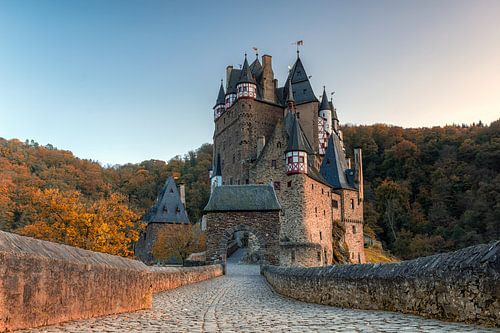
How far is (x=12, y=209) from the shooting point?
45.0 metres

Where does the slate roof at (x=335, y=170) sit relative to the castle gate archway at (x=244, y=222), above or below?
above

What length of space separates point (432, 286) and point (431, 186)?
80072 millimetres

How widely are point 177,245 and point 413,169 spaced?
5451 centimetres

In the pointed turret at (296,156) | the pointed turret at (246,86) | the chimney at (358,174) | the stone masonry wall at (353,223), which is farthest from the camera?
the pointed turret at (246,86)

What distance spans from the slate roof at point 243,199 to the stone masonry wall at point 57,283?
76.0ft

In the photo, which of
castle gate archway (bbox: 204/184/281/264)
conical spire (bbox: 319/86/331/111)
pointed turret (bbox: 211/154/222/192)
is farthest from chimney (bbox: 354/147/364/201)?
castle gate archway (bbox: 204/184/281/264)

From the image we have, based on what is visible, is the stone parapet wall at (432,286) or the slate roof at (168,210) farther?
the slate roof at (168,210)

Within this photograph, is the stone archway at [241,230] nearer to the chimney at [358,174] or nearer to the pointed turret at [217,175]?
the chimney at [358,174]

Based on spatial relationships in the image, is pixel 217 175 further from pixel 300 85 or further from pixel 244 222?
pixel 244 222

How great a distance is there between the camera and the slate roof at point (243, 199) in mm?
32156

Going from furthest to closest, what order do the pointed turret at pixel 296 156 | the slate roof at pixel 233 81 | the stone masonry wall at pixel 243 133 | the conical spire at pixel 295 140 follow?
the slate roof at pixel 233 81 → the stone masonry wall at pixel 243 133 → the conical spire at pixel 295 140 → the pointed turret at pixel 296 156

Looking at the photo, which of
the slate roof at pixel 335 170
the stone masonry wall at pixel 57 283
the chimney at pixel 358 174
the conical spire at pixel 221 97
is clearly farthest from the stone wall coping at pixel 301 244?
the stone masonry wall at pixel 57 283

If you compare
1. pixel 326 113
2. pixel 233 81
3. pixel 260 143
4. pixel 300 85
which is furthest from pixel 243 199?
pixel 233 81

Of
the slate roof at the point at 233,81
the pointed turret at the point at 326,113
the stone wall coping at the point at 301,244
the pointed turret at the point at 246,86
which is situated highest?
the slate roof at the point at 233,81
